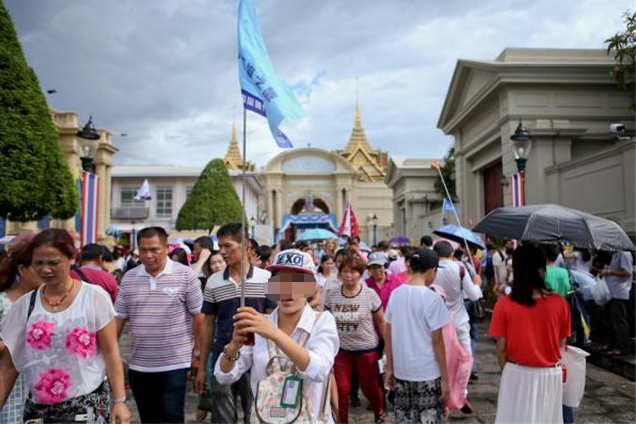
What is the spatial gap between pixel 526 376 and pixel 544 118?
16992 millimetres

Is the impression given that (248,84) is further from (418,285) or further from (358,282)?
(358,282)

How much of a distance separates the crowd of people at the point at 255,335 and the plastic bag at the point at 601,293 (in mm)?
2915

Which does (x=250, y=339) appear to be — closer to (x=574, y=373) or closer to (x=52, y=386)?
(x=52, y=386)

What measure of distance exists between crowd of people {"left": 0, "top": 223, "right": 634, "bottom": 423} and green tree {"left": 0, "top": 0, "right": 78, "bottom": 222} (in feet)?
23.1

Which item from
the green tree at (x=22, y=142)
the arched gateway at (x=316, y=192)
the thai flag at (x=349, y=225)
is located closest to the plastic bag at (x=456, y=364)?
the green tree at (x=22, y=142)

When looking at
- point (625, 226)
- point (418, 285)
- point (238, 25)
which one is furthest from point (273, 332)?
point (625, 226)

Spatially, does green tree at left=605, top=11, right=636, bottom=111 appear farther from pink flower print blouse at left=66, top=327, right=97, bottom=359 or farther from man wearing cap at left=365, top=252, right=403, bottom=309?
pink flower print blouse at left=66, top=327, right=97, bottom=359

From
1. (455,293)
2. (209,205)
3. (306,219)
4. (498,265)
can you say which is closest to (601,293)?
(455,293)

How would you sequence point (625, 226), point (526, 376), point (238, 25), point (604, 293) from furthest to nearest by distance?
point (625, 226) → point (604, 293) → point (526, 376) → point (238, 25)

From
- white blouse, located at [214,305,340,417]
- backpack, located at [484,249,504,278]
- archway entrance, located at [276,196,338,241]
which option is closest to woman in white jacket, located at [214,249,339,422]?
white blouse, located at [214,305,340,417]

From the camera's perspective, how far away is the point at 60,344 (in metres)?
2.91

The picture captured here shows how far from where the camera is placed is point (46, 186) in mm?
11984

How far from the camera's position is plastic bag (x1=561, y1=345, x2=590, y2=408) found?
12.9ft

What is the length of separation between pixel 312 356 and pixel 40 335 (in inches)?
66.6
